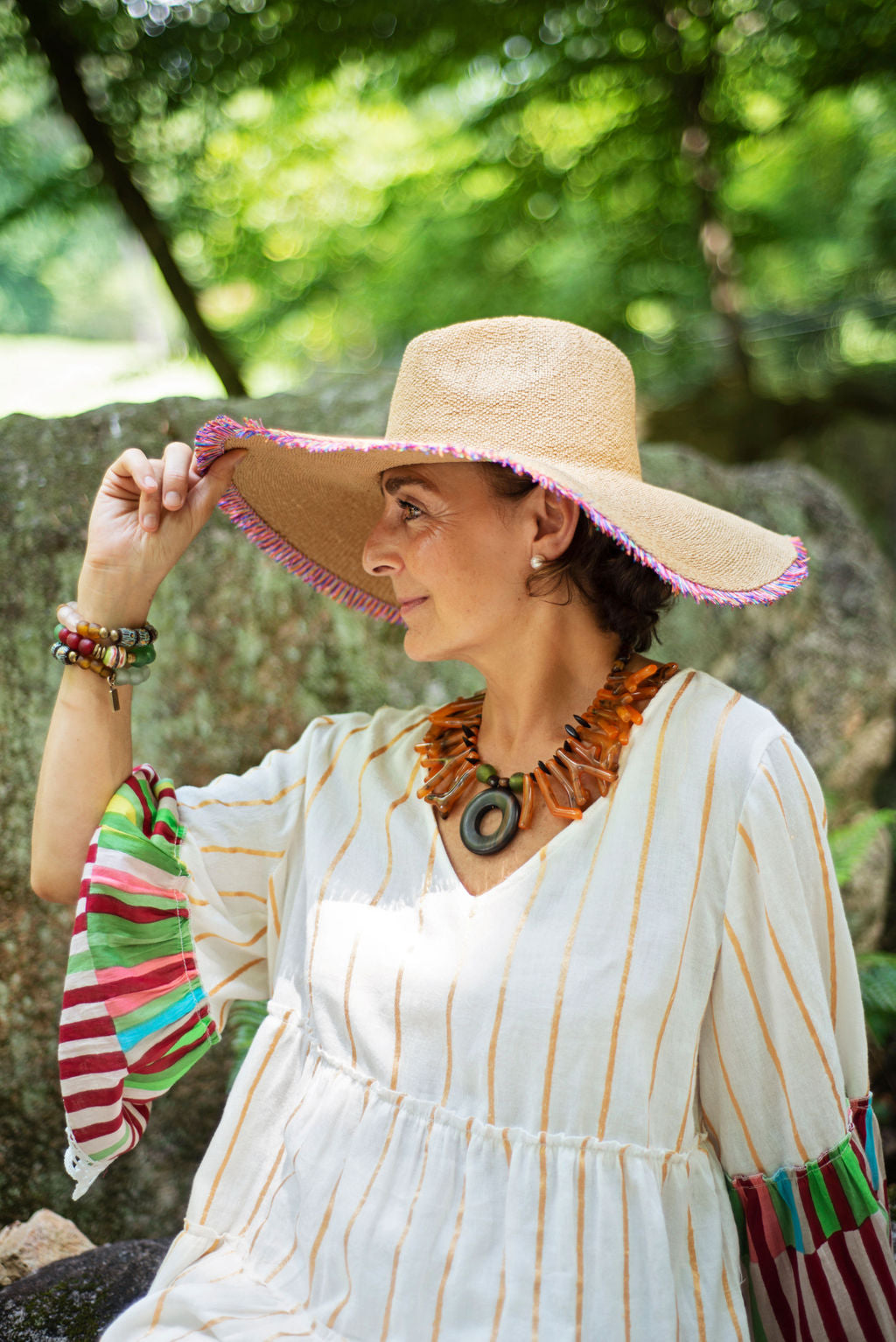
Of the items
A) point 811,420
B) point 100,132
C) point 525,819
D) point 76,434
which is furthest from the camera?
point 811,420

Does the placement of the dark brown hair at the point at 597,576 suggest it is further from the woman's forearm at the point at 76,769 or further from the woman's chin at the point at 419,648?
the woman's forearm at the point at 76,769

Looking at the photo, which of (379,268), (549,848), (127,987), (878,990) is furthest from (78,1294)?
(379,268)

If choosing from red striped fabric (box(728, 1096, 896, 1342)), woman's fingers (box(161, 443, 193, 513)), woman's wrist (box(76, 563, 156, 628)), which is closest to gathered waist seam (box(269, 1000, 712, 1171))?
red striped fabric (box(728, 1096, 896, 1342))

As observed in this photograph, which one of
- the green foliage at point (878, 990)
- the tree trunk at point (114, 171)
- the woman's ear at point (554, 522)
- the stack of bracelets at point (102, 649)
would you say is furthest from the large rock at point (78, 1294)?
the tree trunk at point (114, 171)

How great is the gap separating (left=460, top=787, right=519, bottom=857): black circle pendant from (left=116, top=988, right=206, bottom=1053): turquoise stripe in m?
0.46

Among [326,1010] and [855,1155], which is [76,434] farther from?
[855,1155]

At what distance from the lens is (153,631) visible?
1551 millimetres

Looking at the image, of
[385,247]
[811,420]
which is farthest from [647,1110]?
[811,420]

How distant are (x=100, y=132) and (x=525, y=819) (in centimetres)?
252

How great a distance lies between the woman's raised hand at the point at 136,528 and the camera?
4.97 ft

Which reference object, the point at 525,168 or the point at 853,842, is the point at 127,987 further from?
the point at 525,168

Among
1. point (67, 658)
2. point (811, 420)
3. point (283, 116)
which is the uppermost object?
point (283, 116)

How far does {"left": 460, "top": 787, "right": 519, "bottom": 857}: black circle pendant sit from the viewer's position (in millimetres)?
1463

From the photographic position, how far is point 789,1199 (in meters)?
1.34
